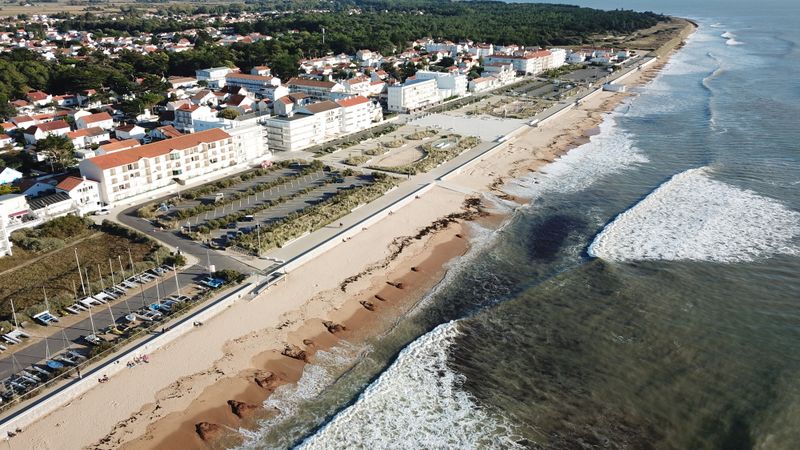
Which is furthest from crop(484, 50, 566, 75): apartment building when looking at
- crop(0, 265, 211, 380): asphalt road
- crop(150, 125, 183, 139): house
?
crop(0, 265, 211, 380): asphalt road

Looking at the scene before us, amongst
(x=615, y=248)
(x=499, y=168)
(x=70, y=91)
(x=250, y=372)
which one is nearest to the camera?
(x=250, y=372)

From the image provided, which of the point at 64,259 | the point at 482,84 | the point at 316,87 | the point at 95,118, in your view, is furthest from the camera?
the point at 482,84

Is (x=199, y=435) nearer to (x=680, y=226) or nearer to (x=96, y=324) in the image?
(x=96, y=324)

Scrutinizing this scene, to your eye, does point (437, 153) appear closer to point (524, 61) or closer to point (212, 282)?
point (212, 282)

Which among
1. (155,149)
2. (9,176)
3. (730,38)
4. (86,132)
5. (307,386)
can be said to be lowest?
(307,386)

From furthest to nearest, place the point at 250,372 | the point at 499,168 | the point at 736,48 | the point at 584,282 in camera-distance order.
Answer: the point at 736,48, the point at 499,168, the point at 584,282, the point at 250,372

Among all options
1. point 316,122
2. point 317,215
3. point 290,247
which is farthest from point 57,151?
point 290,247

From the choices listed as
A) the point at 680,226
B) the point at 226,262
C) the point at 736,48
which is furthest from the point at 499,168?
the point at 736,48
